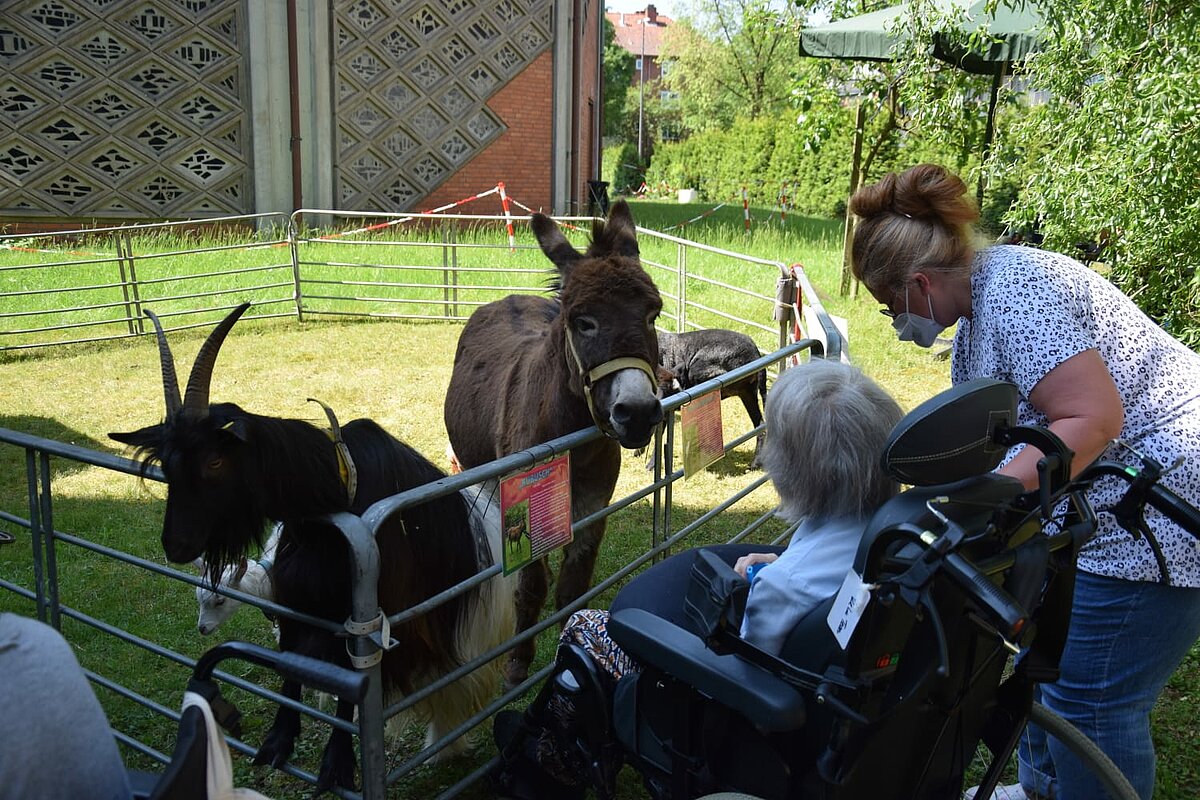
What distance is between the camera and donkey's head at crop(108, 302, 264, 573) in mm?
2367

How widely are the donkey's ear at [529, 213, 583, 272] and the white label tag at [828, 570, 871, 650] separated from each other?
230 cm

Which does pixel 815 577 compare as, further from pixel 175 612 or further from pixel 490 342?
pixel 175 612

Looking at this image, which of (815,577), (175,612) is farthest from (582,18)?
(815,577)

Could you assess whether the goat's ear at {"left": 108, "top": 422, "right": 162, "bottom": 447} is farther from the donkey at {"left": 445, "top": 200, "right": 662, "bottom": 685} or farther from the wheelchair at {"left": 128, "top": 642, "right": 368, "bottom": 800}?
the donkey at {"left": 445, "top": 200, "right": 662, "bottom": 685}

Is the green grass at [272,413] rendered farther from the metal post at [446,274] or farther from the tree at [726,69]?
the tree at [726,69]

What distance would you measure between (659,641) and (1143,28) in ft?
17.7

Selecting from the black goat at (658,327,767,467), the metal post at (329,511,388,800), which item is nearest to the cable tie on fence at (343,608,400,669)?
the metal post at (329,511,388,800)

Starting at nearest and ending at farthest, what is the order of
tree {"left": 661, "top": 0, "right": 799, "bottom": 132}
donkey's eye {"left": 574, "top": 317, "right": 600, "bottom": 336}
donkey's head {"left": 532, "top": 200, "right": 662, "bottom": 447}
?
1. donkey's head {"left": 532, "top": 200, "right": 662, "bottom": 447}
2. donkey's eye {"left": 574, "top": 317, "right": 600, "bottom": 336}
3. tree {"left": 661, "top": 0, "right": 799, "bottom": 132}

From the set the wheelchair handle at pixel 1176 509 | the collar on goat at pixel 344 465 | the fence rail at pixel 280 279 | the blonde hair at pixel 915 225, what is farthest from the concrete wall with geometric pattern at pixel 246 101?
the wheelchair handle at pixel 1176 509

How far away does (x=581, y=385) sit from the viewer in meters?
3.36

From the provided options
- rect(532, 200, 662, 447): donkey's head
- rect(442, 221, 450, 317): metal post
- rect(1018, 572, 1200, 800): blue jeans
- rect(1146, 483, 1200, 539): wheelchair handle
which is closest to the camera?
rect(1146, 483, 1200, 539): wheelchair handle

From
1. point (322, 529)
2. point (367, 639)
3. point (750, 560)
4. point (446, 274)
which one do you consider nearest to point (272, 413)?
point (446, 274)

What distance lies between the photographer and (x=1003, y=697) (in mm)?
1997


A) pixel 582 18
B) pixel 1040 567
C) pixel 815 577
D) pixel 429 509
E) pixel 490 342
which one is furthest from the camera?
pixel 582 18
